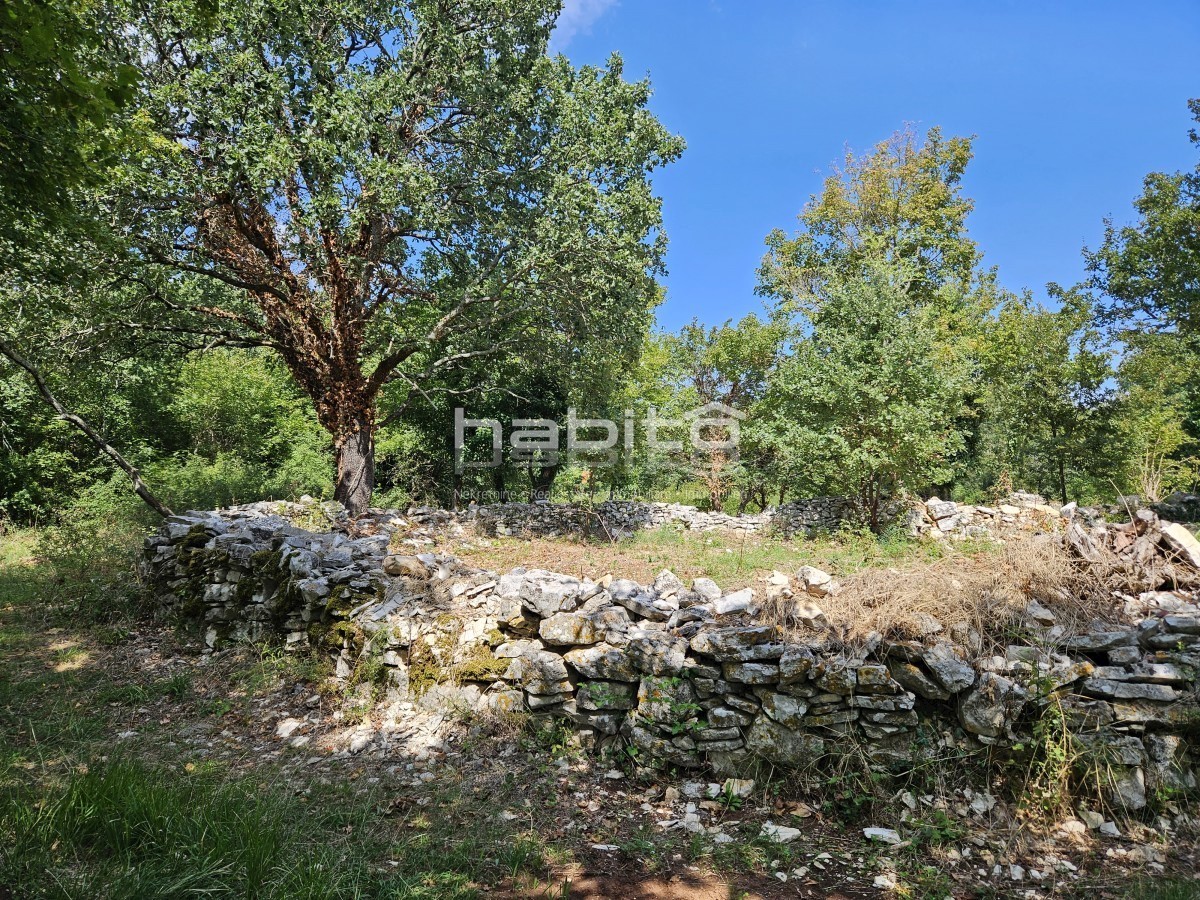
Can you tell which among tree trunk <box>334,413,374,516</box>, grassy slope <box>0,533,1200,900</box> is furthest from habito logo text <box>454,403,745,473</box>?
grassy slope <box>0,533,1200,900</box>

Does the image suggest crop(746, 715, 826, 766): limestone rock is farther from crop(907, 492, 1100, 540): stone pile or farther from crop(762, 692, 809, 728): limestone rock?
crop(907, 492, 1100, 540): stone pile

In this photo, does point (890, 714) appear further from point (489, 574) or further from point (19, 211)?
point (19, 211)

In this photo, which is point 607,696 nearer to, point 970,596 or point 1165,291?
point 970,596

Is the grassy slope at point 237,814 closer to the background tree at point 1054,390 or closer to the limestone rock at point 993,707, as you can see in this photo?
the limestone rock at point 993,707

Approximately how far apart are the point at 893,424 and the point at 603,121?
8.04m

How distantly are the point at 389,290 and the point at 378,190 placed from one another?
285cm

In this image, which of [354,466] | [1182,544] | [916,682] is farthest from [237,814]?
[354,466]

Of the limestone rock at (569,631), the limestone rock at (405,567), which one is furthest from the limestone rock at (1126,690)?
the limestone rock at (405,567)

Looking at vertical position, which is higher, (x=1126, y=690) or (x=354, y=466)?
(x=354, y=466)

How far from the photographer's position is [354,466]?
1120 cm

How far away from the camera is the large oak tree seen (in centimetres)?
854

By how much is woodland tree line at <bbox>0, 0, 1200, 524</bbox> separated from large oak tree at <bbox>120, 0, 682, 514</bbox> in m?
0.06

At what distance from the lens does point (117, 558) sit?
7.84 m

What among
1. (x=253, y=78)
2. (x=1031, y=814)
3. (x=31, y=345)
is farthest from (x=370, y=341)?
(x=1031, y=814)
